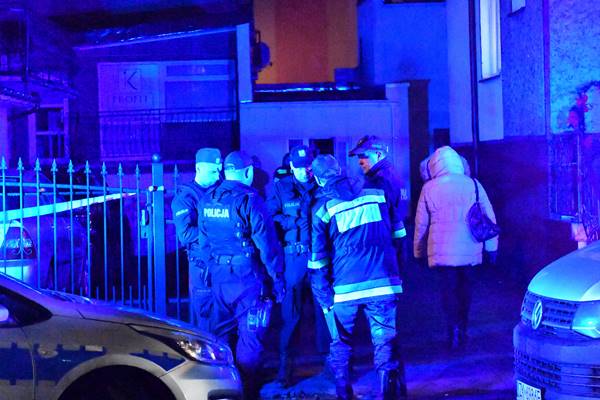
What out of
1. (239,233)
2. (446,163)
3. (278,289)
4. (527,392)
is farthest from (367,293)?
(446,163)

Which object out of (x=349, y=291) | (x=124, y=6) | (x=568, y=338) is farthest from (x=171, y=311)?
(x=124, y=6)

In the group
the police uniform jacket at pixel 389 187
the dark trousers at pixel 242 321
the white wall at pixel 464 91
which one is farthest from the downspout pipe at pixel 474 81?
the dark trousers at pixel 242 321

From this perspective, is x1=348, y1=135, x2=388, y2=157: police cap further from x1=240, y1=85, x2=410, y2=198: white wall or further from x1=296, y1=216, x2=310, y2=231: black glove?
x1=240, y1=85, x2=410, y2=198: white wall

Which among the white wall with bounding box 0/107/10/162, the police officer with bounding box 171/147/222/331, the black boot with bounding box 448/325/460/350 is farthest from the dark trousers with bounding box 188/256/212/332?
the white wall with bounding box 0/107/10/162

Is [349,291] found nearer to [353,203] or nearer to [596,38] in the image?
[353,203]

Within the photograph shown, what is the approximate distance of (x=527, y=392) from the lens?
5352mm

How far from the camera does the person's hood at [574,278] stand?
200 inches

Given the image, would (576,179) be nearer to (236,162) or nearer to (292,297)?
(292,297)

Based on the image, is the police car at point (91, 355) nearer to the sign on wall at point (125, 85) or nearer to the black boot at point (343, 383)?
the black boot at point (343, 383)

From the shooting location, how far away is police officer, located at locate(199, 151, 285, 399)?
6.45 m

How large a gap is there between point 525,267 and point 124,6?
827 cm

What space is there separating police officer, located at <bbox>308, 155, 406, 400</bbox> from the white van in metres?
0.98

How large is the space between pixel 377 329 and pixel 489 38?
29.5ft

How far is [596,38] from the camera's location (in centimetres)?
1011
